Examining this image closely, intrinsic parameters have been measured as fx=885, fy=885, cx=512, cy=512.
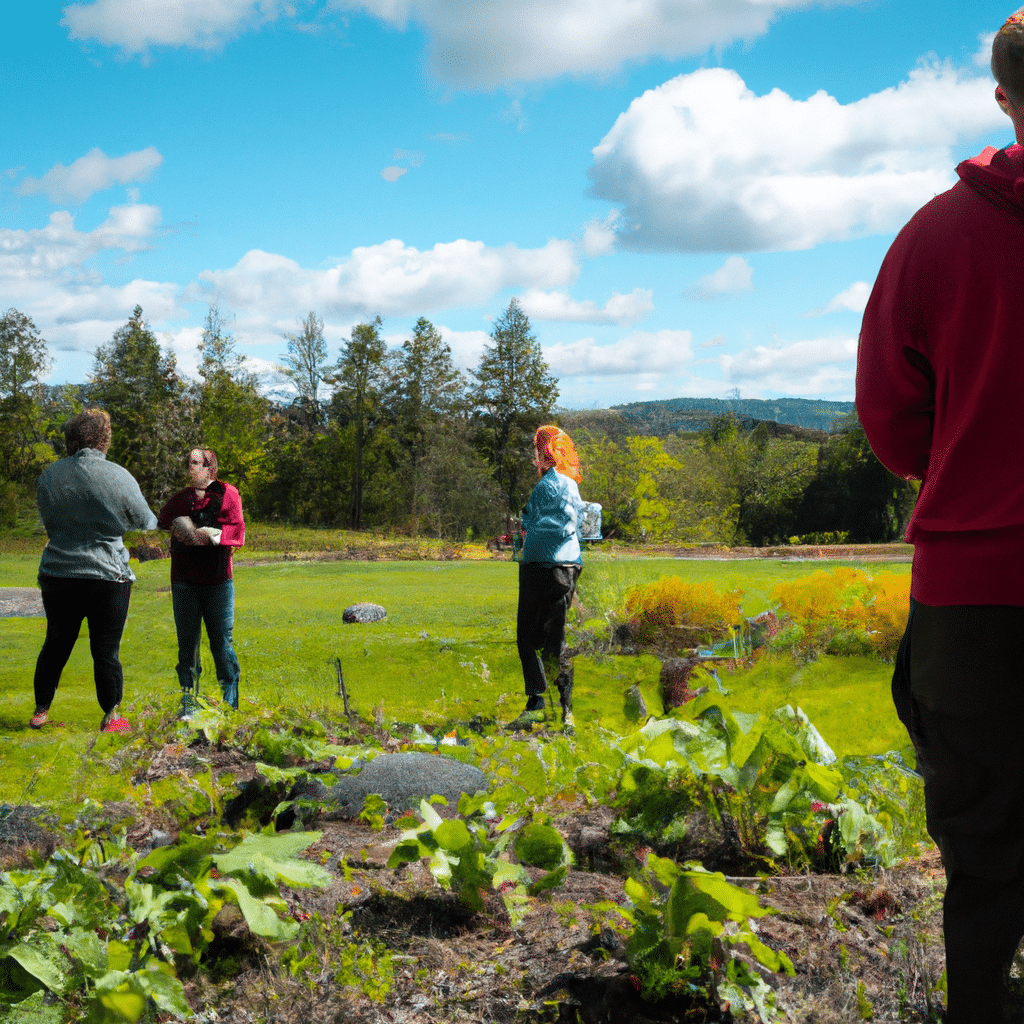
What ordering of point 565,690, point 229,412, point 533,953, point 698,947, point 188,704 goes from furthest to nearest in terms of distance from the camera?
point 229,412 → point 565,690 → point 188,704 → point 533,953 → point 698,947

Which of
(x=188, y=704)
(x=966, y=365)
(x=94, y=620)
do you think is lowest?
(x=188, y=704)

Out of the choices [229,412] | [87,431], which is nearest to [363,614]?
[87,431]

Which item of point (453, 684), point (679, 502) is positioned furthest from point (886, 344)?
point (679, 502)

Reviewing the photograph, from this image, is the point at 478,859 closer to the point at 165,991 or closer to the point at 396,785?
the point at 165,991

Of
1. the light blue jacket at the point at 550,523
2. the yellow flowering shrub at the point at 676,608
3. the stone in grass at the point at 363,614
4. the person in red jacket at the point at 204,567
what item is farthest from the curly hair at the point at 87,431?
the stone in grass at the point at 363,614

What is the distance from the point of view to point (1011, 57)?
1.50 meters

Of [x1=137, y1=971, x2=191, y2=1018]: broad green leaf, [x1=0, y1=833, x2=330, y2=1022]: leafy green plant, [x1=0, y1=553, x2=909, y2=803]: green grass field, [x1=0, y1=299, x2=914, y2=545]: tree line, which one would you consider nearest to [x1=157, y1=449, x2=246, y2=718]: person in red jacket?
[x1=0, y1=553, x2=909, y2=803]: green grass field

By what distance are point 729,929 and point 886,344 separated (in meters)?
1.34

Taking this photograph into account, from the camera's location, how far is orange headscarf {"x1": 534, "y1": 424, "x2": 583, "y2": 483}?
215 inches

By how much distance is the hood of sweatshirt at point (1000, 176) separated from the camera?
4.97 ft

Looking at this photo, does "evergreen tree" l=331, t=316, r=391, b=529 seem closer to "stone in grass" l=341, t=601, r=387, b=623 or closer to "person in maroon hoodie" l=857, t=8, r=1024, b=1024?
"stone in grass" l=341, t=601, r=387, b=623

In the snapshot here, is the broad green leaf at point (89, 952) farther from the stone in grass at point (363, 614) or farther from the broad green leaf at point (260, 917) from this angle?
the stone in grass at point (363, 614)

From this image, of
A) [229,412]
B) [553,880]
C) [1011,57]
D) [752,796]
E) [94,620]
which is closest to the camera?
[1011,57]

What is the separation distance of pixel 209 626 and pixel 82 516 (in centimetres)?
104
